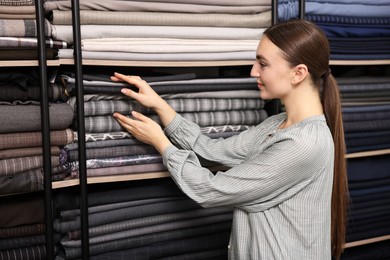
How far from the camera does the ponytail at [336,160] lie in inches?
53.2

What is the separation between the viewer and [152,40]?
1455 millimetres

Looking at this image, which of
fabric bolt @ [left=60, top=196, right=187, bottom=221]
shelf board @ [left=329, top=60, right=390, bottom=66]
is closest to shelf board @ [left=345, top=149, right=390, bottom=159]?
shelf board @ [left=329, top=60, right=390, bottom=66]

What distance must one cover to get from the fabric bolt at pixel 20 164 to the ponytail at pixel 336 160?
2.49 feet

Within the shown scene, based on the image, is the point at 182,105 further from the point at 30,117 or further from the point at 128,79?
the point at 30,117

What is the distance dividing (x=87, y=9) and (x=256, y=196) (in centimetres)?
69

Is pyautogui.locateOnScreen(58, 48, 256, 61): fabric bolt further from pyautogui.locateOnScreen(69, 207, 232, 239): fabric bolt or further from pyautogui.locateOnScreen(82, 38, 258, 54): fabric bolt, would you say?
pyautogui.locateOnScreen(69, 207, 232, 239): fabric bolt

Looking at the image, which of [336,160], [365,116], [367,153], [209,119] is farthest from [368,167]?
[209,119]

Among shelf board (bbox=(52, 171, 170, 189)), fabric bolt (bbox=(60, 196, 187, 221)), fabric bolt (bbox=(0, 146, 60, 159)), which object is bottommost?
fabric bolt (bbox=(60, 196, 187, 221))

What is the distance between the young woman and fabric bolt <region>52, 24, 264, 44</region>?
14 centimetres

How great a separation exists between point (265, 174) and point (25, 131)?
2.11 feet

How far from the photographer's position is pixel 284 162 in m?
1.22

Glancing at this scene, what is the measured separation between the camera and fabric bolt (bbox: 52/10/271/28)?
4.52 feet

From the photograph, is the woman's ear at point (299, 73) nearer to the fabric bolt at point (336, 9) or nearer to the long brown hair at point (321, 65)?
the long brown hair at point (321, 65)

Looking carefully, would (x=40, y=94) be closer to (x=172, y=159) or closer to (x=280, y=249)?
(x=172, y=159)
